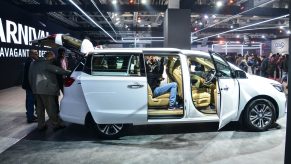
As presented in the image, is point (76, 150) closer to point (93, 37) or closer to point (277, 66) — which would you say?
point (277, 66)

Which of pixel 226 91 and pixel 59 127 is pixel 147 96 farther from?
pixel 59 127

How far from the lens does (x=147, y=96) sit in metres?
5.36

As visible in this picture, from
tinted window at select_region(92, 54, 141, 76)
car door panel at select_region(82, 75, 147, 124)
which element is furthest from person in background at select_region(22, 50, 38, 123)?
car door panel at select_region(82, 75, 147, 124)

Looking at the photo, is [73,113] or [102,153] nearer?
[102,153]

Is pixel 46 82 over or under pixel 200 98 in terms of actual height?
over

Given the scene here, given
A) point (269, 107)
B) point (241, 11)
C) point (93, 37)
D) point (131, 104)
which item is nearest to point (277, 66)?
point (241, 11)

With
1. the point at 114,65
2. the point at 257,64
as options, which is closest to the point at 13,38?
the point at 114,65

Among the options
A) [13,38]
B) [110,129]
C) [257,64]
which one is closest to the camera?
[110,129]

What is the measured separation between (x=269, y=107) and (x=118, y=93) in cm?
277

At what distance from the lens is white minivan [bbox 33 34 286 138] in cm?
527

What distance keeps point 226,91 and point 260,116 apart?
0.90 metres

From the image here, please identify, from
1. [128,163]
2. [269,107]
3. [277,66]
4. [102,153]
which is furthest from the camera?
[277,66]

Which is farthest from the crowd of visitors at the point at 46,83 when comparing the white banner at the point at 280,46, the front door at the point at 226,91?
the white banner at the point at 280,46

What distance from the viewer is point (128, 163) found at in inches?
173
